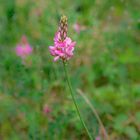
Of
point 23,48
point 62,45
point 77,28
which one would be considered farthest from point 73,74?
point 62,45

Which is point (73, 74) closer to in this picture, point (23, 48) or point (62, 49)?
point (23, 48)

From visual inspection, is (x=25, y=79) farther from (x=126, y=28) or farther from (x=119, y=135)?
(x=126, y=28)

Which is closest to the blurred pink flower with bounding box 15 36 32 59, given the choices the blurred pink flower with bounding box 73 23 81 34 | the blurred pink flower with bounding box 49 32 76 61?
→ the blurred pink flower with bounding box 73 23 81 34

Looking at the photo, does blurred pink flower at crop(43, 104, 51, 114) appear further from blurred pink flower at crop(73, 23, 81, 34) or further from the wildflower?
the wildflower

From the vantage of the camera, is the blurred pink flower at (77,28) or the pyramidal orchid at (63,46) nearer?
the pyramidal orchid at (63,46)

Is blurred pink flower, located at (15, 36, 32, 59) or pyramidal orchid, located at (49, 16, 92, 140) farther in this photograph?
blurred pink flower, located at (15, 36, 32, 59)

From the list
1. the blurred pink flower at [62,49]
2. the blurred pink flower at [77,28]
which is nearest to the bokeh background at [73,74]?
the blurred pink flower at [77,28]

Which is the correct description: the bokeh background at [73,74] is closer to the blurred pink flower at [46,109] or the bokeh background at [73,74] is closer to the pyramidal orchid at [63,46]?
the blurred pink flower at [46,109]
